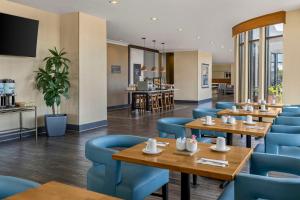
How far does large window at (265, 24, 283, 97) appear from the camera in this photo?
8.02m

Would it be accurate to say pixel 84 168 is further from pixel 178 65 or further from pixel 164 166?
pixel 178 65

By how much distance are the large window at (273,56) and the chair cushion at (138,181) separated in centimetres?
645

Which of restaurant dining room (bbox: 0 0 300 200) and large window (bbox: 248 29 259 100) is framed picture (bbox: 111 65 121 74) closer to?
restaurant dining room (bbox: 0 0 300 200)

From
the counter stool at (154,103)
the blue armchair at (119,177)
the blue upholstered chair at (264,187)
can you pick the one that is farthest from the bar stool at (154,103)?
the blue upholstered chair at (264,187)

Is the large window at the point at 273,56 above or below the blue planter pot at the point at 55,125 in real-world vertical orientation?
above

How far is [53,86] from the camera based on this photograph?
662 cm

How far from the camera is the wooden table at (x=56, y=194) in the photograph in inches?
58.2

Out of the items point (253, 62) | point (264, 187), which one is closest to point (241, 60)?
point (253, 62)

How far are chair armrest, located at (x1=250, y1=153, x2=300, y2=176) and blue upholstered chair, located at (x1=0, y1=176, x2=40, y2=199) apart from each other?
5.34 feet

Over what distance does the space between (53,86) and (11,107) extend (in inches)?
39.8

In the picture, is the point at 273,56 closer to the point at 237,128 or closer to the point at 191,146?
the point at 237,128

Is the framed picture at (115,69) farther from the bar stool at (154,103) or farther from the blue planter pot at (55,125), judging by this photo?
the blue planter pot at (55,125)

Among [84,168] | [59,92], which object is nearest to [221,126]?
[84,168]

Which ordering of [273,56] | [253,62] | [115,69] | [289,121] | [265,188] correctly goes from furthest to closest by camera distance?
[115,69]
[253,62]
[273,56]
[289,121]
[265,188]
